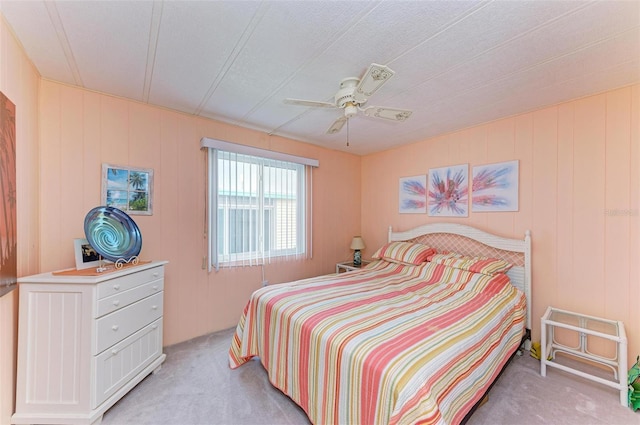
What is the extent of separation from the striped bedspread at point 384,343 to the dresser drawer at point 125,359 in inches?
26.5

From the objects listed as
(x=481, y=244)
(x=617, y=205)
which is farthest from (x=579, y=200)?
(x=481, y=244)

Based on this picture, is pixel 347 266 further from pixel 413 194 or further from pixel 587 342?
pixel 587 342

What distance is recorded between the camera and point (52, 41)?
1.56m

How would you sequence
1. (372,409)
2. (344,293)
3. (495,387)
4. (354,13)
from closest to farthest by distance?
(372,409) < (354,13) < (495,387) < (344,293)

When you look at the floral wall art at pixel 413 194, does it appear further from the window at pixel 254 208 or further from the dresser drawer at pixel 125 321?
the dresser drawer at pixel 125 321

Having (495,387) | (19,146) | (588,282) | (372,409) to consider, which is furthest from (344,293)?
(19,146)

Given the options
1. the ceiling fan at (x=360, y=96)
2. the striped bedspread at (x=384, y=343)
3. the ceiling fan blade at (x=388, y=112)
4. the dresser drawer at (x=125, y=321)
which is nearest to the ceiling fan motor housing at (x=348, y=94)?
the ceiling fan at (x=360, y=96)

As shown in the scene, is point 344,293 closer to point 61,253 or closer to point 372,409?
point 372,409

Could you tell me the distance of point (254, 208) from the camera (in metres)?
3.15

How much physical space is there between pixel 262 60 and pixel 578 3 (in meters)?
1.80

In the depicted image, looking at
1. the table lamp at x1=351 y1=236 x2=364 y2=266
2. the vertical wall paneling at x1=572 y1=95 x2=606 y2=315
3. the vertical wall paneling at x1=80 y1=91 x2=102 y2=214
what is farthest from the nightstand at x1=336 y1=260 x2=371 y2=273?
the vertical wall paneling at x1=80 y1=91 x2=102 y2=214

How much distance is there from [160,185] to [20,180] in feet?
3.11

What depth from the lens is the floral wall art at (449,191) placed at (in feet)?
10.0

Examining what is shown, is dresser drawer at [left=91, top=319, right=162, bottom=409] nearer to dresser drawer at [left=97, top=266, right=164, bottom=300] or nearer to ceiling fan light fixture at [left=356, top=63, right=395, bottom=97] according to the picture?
dresser drawer at [left=97, top=266, right=164, bottom=300]
